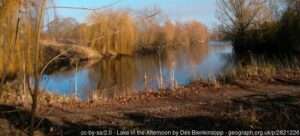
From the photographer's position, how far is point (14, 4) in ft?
12.2

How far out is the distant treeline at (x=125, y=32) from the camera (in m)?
3.95

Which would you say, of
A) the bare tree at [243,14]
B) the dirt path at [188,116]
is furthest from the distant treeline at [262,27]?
the dirt path at [188,116]

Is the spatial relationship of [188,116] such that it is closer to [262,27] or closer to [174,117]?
[174,117]

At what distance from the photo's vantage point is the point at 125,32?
3319 cm

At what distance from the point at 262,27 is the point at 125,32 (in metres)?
12.6

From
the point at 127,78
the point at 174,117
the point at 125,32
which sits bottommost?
the point at 174,117

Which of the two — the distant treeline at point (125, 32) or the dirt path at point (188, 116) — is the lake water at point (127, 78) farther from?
the distant treeline at point (125, 32)

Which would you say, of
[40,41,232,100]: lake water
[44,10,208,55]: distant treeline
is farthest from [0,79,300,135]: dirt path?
[44,10,208,55]: distant treeline

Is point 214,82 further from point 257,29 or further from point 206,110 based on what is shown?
point 257,29

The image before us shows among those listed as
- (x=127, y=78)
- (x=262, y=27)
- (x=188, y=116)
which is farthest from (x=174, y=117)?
(x=262, y=27)

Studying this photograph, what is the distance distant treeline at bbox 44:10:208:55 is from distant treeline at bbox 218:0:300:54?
7626mm

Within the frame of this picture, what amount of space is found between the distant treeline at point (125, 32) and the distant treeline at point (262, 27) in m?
7.63

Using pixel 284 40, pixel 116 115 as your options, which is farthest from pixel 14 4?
pixel 284 40

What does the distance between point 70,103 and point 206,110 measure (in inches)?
153
